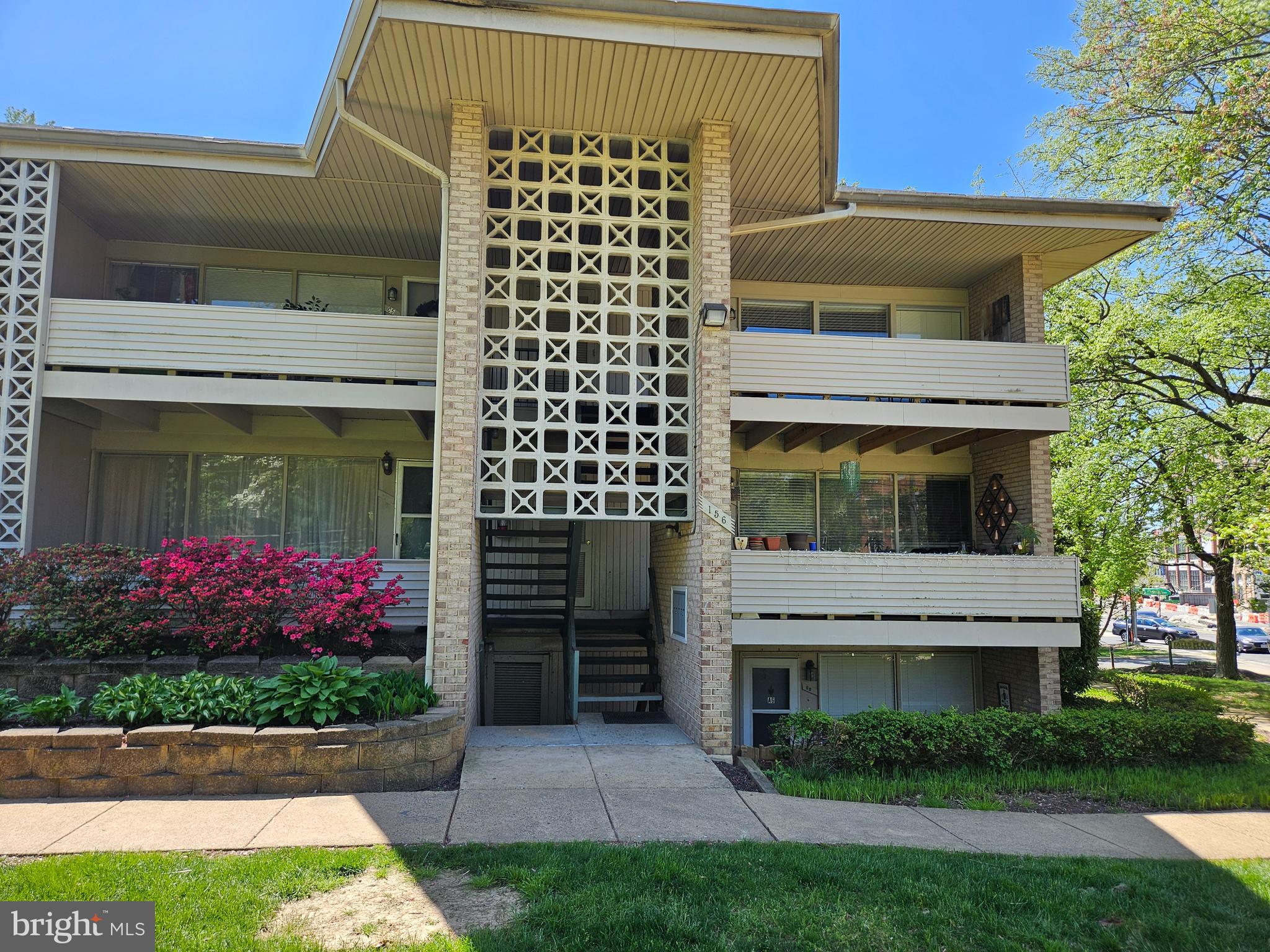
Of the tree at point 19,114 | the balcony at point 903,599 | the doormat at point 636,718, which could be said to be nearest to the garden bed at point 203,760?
the doormat at point 636,718

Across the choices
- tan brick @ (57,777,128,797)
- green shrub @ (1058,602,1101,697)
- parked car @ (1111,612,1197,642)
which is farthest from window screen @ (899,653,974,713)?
parked car @ (1111,612,1197,642)

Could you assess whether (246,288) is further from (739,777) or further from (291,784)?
(739,777)

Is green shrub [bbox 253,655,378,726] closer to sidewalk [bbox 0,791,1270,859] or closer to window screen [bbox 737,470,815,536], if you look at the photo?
sidewalk [bbox 0,791,1270,859]

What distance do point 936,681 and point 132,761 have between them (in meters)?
11.4

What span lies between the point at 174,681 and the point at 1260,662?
37.4m

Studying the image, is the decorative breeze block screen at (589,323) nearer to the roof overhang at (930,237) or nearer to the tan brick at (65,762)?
the roof overhang at (930,237)

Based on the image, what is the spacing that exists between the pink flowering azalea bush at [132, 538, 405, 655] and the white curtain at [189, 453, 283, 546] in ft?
8.21

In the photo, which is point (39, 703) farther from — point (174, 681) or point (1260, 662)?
point (1260, 662)

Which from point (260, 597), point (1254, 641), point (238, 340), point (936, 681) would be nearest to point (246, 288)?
point (238, 340)

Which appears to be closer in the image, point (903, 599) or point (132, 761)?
point (132, 761)

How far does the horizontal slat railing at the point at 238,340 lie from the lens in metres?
10.2

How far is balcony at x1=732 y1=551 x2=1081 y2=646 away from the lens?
9.87 metres

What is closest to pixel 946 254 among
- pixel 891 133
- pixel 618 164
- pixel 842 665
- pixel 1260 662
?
pixel 618 164

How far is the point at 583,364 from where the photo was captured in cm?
969
